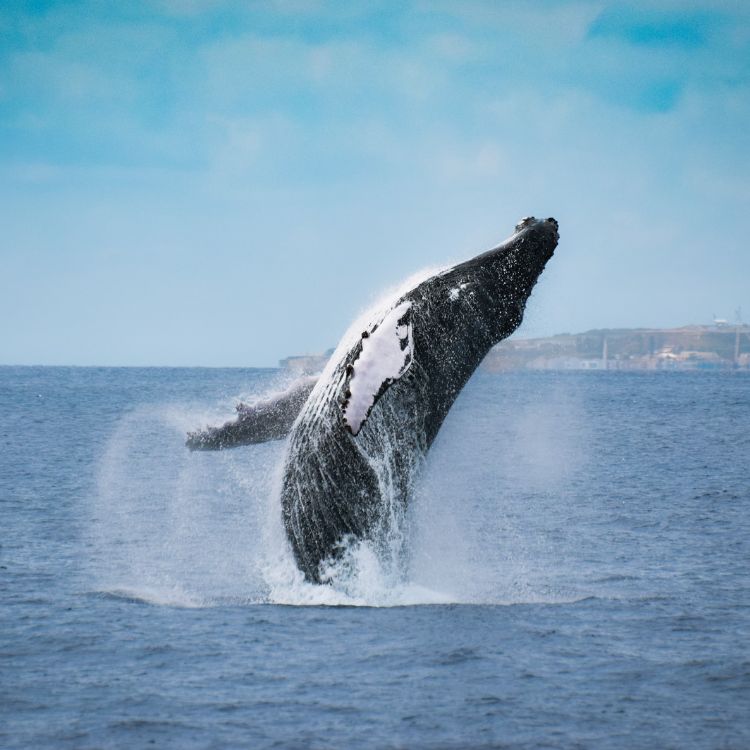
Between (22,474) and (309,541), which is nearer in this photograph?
(309,541)

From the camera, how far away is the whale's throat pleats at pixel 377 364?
28.6ft

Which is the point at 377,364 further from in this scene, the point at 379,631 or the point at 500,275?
the point at 379,631

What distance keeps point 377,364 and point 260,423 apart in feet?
9.22

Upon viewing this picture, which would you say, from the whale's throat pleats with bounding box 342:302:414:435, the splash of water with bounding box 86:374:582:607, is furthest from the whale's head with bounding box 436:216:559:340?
the splash of water with bounding box 86:374:582:607

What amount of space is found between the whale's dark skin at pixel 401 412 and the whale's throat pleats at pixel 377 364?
63 cm

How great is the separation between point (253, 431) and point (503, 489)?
14.2 m

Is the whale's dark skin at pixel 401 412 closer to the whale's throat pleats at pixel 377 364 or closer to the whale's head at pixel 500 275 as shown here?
the whale's head at pixel 500 275

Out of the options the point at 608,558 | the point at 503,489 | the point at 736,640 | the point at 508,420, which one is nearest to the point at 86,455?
the point at 503,489

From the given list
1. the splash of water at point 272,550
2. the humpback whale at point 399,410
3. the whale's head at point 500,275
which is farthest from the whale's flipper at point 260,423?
the whale's head at point 500,275

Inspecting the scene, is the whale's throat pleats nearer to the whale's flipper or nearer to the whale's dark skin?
the whale's dark skin

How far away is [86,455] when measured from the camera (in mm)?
32812

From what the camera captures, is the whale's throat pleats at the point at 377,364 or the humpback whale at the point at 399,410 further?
the humpback whale at the point at 399,410

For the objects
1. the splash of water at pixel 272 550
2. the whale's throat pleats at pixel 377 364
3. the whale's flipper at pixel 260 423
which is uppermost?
the whale's throat pleats at pixel 377 364

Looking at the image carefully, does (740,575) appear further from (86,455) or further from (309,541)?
(86,455)
